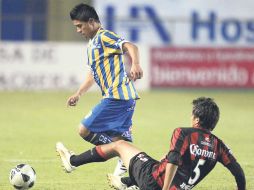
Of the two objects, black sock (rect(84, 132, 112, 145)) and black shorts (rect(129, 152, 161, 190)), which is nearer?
black shorts (rect(129, 152, 161, 190))

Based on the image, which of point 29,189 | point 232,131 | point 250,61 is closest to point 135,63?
point 29,189

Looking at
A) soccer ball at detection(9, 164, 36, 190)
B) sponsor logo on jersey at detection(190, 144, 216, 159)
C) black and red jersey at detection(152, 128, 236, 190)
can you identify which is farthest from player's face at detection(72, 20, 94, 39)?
sponsor logo on jersey at detection(190, 144, 216, 159)

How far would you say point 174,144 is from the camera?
7.26m

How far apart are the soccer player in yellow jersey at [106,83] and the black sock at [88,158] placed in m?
0.42

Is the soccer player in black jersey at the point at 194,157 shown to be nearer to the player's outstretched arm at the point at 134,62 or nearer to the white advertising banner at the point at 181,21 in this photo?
the player's outstretched arm at the point at 134,62

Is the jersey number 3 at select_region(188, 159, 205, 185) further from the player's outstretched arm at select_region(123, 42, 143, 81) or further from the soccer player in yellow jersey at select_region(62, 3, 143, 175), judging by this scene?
the soccer player in yellow jersey at select_region(62, 3, 143, 175)

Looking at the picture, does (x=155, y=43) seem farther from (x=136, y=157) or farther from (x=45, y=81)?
(x=136, y=157)

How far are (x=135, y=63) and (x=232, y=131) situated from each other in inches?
253

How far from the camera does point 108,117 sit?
8.87 metres

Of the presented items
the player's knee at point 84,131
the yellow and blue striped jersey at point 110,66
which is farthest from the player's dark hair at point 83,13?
the player's knee at point 84,131

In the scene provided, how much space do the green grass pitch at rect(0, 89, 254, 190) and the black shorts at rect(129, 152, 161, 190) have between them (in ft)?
3.67

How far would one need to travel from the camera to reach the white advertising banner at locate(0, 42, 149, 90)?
21375 millimetres

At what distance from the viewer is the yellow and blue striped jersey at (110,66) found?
29.2 ft

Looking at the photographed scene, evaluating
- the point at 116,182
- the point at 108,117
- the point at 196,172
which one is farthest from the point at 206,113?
the point at 108,117
